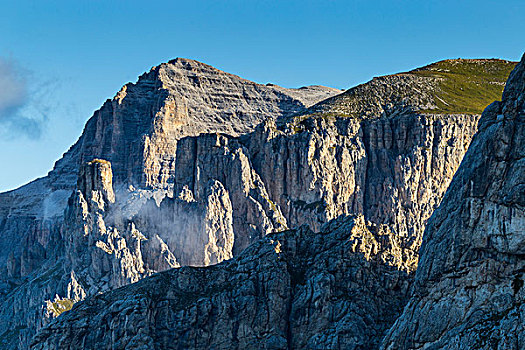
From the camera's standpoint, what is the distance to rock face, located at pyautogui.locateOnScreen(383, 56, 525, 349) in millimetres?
109750

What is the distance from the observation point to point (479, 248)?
114 m

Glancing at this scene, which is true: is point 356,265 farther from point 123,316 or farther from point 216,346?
point 123,316

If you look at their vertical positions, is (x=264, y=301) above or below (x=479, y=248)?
below

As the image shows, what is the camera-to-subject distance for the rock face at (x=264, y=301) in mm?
148125

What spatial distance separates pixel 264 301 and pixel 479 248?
48.7m

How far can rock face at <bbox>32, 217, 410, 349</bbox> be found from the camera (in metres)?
148

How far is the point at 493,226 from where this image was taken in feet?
367

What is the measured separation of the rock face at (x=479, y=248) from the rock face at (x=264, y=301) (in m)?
26.1

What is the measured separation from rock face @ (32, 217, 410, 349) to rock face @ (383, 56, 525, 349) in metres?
26.1

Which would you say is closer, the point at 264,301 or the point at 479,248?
the point at 479,248

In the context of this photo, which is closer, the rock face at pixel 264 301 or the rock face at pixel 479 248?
the rock face at pixel 479 248

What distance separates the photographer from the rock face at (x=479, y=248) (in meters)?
110

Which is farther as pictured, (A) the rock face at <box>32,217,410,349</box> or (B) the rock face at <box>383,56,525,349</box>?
(A) the rock face at <box>32,217,410,349</box>

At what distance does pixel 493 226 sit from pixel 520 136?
11335mm
